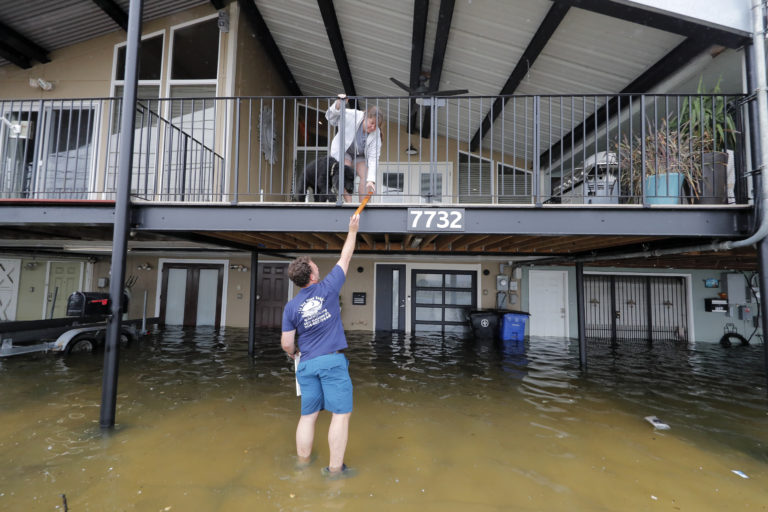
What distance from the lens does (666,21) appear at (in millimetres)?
3447

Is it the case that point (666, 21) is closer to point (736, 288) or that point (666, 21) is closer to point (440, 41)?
point (440, 41)

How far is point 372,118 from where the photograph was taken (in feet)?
12.8

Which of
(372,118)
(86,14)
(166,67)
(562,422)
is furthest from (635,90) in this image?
(86,14)

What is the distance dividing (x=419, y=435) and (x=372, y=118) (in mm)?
3096

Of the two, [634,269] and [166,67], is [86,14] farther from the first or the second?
[634,269]

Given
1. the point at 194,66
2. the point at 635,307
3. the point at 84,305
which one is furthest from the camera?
the point at 635,307

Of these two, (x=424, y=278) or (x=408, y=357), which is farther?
Result: (x=424, y=278)

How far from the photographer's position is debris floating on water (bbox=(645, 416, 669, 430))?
11.1 feet

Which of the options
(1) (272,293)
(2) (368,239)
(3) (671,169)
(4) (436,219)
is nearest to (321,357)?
(4) (436,219)

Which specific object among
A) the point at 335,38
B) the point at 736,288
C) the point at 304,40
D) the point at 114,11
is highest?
the point at 304,40

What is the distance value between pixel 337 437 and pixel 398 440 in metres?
0.86

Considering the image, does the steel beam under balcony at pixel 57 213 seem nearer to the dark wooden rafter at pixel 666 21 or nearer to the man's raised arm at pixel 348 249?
the man's raised arm at pixel 348 249

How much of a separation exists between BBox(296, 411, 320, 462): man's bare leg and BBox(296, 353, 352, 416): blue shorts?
76 millimetres

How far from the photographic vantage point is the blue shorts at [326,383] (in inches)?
94.1
